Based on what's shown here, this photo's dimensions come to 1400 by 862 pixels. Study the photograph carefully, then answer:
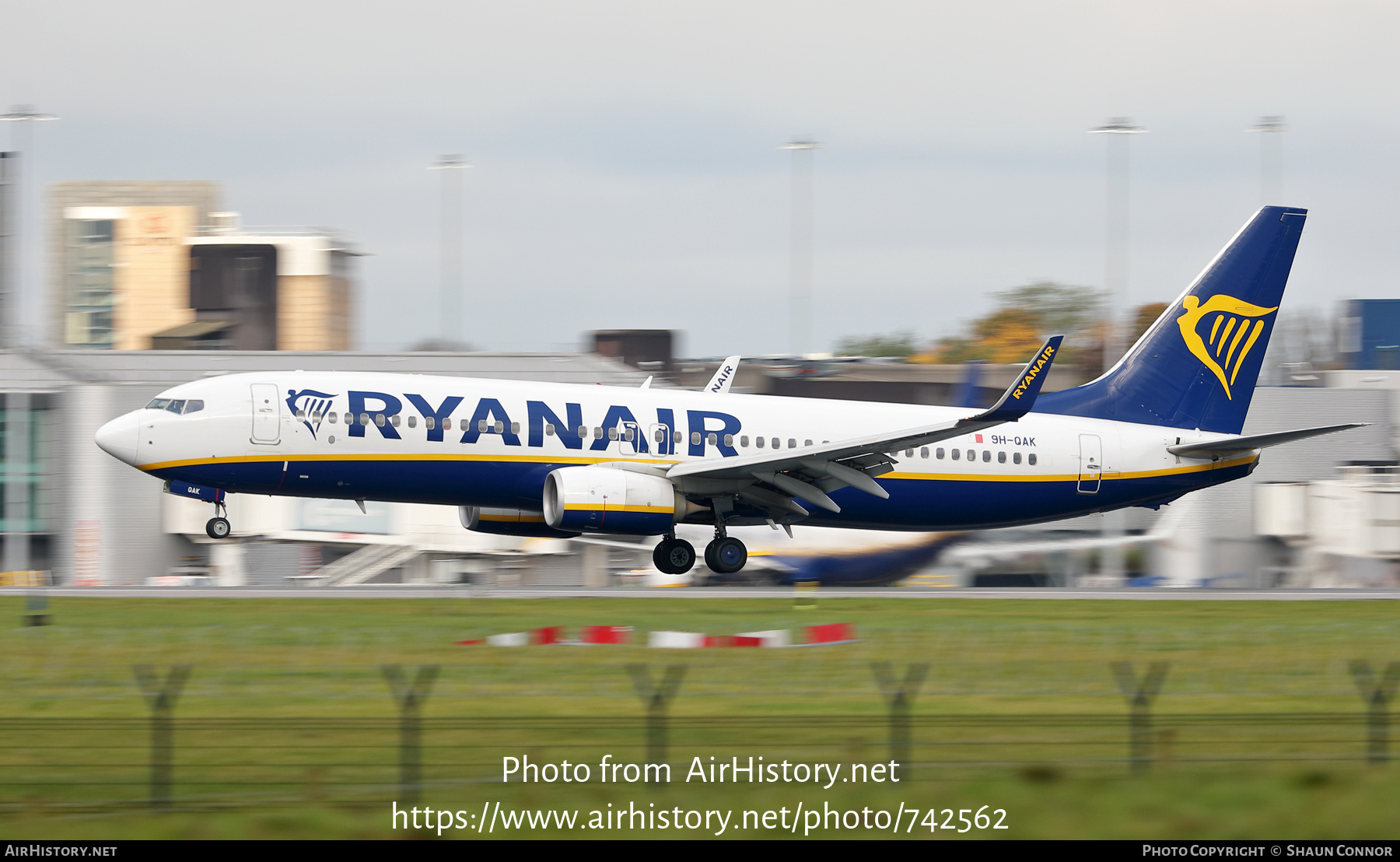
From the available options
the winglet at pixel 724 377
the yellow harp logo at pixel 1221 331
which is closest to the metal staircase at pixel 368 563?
the winglet at pixel 724 377

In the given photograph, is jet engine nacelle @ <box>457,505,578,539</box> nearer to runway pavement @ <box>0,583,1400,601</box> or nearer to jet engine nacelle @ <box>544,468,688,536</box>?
runway pavement @ <box>0,583,1400,601</box>

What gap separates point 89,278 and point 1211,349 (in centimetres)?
8458

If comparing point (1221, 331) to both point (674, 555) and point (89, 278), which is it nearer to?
point (674, 555)

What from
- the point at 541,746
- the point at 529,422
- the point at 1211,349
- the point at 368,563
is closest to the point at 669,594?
the point at 529,422

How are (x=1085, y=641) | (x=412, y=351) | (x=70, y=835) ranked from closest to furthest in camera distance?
(x=70, y=835) → (x=1085, y=641) → (x=412, y=351)

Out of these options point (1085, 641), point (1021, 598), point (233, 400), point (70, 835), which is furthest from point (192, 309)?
point (70, 835)

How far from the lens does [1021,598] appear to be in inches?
1373

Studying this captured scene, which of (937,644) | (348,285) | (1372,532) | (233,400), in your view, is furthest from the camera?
(348,285)

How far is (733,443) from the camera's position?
33.3 m

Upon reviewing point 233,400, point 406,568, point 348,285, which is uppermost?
point 348,285

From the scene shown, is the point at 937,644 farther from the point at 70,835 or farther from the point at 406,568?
the point at 406,568

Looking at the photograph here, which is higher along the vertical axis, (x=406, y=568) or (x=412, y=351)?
(x=412, y=351)

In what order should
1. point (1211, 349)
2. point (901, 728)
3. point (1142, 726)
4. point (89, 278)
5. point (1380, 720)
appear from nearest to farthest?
1. point (901, 728)
2. point (1142, 726)
3. point (1380, 720)
4. point (1211, 349)
5. point (89, 278)

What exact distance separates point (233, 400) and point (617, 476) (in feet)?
26.8
